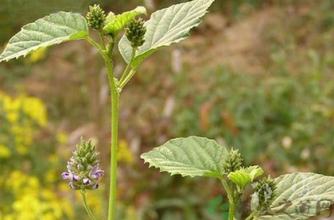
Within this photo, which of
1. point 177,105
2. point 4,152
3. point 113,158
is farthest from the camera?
point 177,105

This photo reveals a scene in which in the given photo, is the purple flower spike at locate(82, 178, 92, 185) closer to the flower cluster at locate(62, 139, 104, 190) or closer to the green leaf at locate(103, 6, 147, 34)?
the flower cluster at locate(62, 139, 104, 190)

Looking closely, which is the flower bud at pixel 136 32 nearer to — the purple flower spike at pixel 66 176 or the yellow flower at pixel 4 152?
the purple flower spike at pixel 66 176

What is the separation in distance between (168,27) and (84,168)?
138 mm

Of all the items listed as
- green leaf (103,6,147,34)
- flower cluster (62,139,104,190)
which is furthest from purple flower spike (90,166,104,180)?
green leaf (103,6,147,34)

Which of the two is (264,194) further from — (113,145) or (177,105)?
(177,105)

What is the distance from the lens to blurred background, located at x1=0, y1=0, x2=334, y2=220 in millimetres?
3197

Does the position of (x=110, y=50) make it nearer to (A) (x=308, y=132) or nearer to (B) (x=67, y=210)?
(B) (x=67, y=210)

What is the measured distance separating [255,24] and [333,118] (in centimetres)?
146

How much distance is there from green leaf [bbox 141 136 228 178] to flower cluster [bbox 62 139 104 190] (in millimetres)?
39

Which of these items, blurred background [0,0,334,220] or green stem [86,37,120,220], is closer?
green stem [86,37,120,220]

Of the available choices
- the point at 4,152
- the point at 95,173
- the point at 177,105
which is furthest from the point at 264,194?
the point at 177,105

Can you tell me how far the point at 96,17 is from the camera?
65 centimetres

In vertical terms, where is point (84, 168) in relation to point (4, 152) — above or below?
above

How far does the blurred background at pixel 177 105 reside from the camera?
320cm
